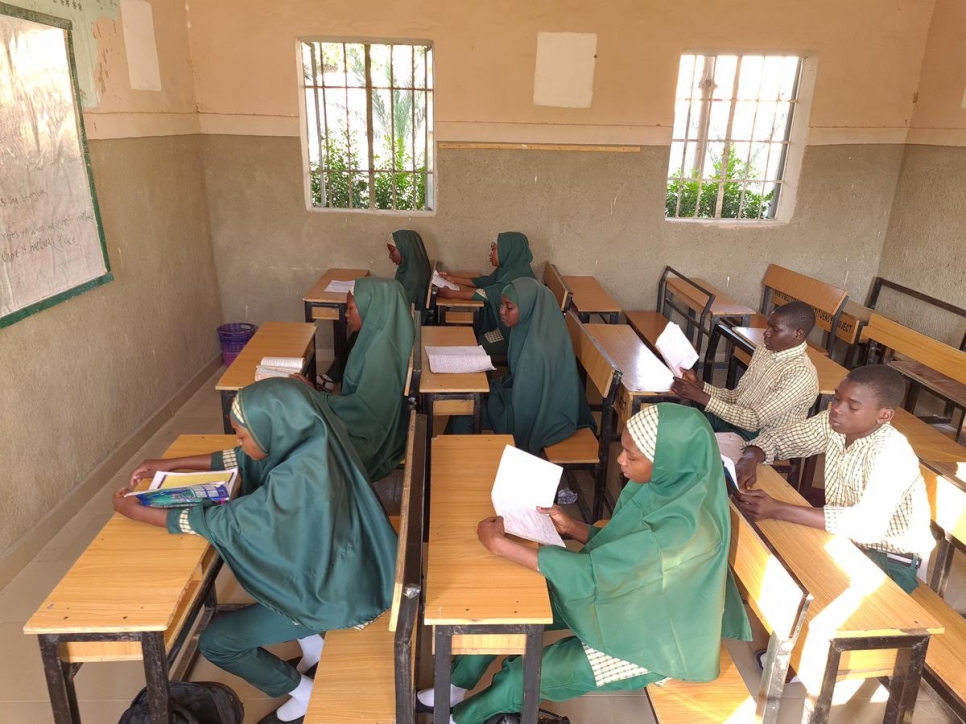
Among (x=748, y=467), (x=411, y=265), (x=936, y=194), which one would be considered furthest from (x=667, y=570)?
(x=936, y=194)

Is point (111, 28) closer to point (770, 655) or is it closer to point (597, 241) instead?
point (597, 241)

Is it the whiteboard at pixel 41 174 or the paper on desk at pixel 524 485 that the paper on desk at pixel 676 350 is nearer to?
the paper on desk at pixel 524 485

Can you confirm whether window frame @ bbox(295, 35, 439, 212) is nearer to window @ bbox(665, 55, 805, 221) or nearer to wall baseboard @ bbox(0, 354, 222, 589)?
wall baseboard @ bbox(0, 354, 222, 589)

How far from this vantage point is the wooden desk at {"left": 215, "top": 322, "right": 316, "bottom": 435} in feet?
10.8

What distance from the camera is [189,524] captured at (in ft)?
6.48

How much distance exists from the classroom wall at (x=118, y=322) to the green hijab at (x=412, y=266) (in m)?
1.65

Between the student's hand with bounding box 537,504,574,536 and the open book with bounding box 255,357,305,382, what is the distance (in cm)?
169

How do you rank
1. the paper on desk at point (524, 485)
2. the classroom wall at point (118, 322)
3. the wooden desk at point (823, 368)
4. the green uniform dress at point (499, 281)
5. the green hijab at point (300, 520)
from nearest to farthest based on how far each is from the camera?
the green hijab at point (300, 520), the paper on desk at point (524, 485), the classroom wall at point (118, 322), the wooden desk at point (823, 368), the green uniform dress at point (499, 281)

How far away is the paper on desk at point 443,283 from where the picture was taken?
17.3 feet

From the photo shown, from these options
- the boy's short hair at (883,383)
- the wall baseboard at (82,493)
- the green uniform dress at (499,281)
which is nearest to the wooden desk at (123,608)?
the wall baseboard at (82,493)

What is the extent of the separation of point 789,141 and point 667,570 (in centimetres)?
532

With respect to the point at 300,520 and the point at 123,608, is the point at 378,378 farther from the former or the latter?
the point at 123,608

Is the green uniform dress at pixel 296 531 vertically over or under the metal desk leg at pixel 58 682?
over

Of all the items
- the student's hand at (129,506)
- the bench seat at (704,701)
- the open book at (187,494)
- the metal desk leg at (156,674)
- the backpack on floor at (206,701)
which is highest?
the open book at (187,494)
